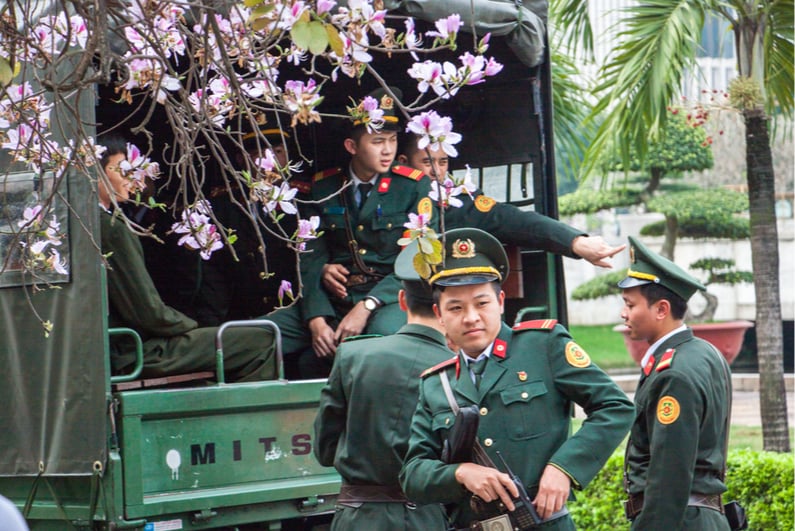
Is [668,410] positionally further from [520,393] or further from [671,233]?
[671,233]

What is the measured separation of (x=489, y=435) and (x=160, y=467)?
1829 mm

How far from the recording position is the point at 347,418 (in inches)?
208

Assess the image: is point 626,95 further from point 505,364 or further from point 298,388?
point 505,364

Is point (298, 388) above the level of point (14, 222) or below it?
below

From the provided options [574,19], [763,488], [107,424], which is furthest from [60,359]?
[574,19]

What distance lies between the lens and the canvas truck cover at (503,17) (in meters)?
6.34

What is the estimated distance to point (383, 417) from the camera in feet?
17.1

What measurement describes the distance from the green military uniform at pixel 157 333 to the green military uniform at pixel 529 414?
6.42ft

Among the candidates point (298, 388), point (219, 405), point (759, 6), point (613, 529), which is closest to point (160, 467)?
point (219, 405)

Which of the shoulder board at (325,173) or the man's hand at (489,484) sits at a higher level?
the shoulder board at (325,173)

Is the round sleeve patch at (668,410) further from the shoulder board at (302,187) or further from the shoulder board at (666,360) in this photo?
the shoulder board at (302,187)

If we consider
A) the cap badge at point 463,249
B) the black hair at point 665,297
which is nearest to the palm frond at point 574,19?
the black hair at point 665,297

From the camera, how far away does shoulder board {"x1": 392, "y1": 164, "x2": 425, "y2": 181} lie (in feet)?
23.4

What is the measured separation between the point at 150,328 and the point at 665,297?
2288 mm
